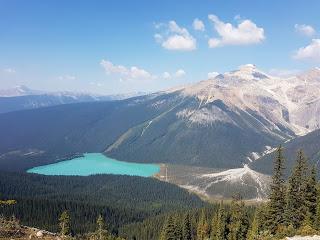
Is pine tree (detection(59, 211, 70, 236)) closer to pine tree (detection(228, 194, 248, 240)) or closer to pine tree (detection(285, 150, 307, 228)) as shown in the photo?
pine tree (detection(228, 194, 248, 240))

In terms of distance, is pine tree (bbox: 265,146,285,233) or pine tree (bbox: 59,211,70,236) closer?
pine tree (bbox: 265,146,285,233)

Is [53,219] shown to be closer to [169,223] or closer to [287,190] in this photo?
[169,223]

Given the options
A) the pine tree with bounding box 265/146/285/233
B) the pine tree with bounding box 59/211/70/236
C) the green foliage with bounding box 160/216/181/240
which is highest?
the pine tree with bounding box 265/146/285/233

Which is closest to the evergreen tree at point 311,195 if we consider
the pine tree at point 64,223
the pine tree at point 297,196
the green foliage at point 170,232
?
the pine tree at point 297,196

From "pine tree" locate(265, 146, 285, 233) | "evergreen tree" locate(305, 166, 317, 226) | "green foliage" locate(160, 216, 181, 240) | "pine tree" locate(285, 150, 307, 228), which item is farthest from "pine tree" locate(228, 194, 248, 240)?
"evergreen tree" locate(305, 166, 317, 226)

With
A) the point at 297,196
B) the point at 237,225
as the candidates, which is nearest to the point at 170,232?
the point at 237,225

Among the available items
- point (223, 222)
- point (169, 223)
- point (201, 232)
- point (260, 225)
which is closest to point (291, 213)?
point (260, 225)

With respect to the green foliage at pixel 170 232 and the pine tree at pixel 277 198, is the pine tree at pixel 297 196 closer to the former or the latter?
the pine tree at pixel 277 198
